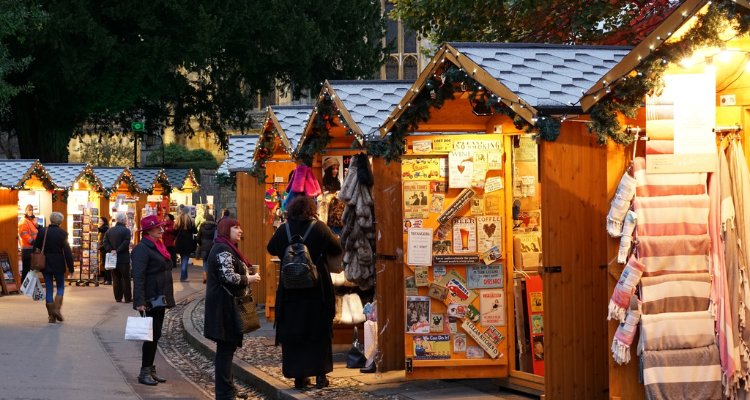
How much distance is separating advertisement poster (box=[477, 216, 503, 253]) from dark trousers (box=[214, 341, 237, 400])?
2.54m

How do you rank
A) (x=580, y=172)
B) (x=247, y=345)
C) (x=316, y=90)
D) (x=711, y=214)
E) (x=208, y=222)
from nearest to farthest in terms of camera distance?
1. (x=711, y=214)
2. (x=580, y=172)
3. (x=247, y=345)
4. (x=208, y=222)
5. (x=316, y=90)

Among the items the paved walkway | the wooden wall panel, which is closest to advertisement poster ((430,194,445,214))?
the wooden wall panel

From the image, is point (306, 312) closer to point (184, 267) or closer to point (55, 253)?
point (55, 253)

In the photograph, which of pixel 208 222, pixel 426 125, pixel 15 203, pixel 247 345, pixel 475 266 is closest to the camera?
pixel 475 266

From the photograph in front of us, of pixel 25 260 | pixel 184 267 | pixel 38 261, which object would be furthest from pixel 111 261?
pixel 184 267

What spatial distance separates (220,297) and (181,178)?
3005 cm

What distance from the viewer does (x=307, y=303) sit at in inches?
391

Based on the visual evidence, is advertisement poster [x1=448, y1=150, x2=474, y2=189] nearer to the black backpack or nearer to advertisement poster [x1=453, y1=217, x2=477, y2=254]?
advertisement poster [x1=453, y1=217, x2=477, y2=254]

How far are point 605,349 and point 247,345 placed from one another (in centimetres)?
665

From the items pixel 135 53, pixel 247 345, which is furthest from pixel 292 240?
pixel 135 53

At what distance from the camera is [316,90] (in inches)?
1545

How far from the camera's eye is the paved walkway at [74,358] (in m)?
10.5

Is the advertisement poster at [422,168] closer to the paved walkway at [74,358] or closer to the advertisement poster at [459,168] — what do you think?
the advertisement poster at [459,168]

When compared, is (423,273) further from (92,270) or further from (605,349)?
(92,270)
